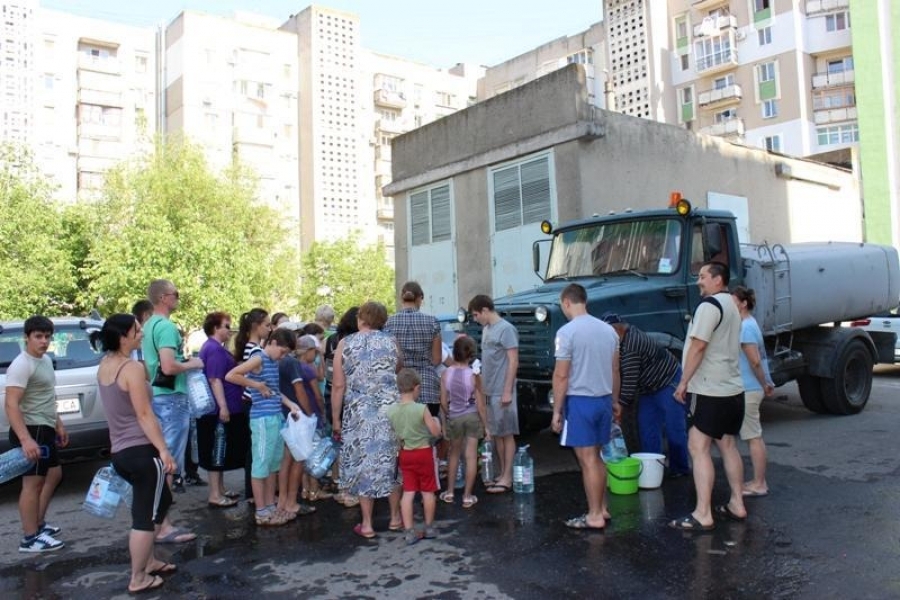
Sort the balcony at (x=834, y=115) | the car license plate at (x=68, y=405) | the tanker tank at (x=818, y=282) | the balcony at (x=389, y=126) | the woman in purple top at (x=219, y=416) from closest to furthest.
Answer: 1. the woman in purple top at (x=219, y=416)
2. the car license plate at (x=68, y=405)
3. the tanker tank at (x=818, y=282)
4. the balcony at (x=834, y=115)
5. the balcony at (x=389, y=126)

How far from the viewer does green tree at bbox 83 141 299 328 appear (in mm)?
25078

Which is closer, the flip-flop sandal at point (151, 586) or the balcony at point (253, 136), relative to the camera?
the flip-flop sandal at point (151, 586)

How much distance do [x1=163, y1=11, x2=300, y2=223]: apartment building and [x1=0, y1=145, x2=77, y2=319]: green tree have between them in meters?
17.3

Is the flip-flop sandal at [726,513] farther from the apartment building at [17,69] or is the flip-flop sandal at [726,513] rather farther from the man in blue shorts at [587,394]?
the apartment building at [17,69]

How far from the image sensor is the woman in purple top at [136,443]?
178 inches

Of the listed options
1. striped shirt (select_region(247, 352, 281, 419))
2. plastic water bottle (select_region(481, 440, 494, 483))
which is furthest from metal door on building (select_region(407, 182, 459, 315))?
striped shirt (select_region(247, 352, 281, 419))

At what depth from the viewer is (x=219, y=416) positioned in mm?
6418

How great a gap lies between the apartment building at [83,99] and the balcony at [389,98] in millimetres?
14999

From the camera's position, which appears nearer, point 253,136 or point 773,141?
point 773,141

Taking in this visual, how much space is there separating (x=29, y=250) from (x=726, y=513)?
2494 centimetres

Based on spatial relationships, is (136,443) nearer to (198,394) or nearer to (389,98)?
(198,394)

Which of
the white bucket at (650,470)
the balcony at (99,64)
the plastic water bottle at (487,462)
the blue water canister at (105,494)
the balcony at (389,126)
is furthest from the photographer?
the balcony at (389,126)

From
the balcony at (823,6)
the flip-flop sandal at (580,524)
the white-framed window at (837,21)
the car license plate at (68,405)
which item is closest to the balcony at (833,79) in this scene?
the white-framed window at (837,21)

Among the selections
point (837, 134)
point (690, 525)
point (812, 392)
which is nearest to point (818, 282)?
point (812, 392)
